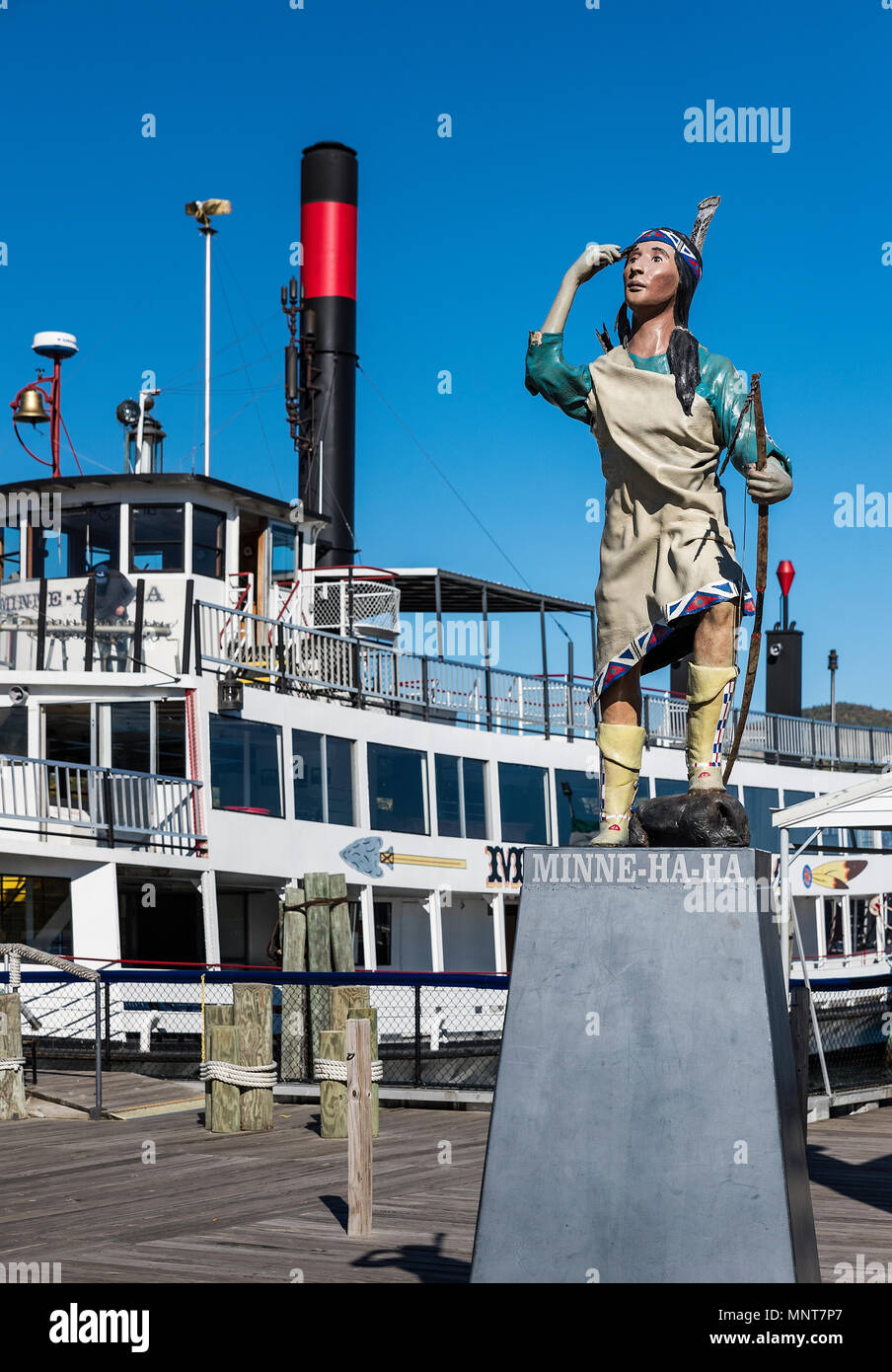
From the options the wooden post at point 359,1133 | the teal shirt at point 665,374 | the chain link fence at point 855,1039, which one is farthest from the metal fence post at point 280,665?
the teal shirt at point 665,374

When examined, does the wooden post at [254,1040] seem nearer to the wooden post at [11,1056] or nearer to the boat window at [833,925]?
the wooden post at [11,1056]

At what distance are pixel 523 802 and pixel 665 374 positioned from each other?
17.2m

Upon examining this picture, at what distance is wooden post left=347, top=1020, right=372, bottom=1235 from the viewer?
22.6 feet

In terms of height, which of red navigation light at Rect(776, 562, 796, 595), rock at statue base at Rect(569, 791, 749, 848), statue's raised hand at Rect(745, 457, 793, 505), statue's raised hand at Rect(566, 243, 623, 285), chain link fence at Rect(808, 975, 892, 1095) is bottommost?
chain link fence at Rect(808, 975, 892, 1095)

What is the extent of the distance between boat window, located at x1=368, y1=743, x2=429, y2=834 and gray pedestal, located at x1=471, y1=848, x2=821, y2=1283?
15198mm

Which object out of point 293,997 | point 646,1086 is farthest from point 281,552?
point 646,1086

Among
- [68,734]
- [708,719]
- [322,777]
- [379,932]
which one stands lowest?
[379,932]

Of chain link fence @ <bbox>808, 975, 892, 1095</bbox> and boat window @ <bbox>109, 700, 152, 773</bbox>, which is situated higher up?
boat window @ <bbox>109, 700, 152, 773</bbox>

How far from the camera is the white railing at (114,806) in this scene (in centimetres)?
1597

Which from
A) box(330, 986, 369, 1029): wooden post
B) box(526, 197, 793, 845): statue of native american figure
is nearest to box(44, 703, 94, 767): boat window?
box(330, 986, 369, 1029): wooden post

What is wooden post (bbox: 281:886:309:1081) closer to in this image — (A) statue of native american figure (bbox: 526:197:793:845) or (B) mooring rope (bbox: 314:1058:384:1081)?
(B) mooring rope (bbox: 314:1058:384:1081)

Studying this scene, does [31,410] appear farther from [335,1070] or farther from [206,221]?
[335,1070]

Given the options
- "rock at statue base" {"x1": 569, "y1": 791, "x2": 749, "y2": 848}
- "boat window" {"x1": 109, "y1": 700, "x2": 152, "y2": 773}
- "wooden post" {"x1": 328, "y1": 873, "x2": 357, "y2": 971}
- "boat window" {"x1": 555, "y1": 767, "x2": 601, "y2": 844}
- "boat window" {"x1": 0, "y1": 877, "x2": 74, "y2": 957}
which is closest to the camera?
"rock at statue base" {"x1": 569, "y1": 791, "x2": 749, "y2": 848}

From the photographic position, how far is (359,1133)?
6984 millimetres
